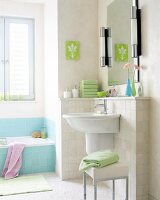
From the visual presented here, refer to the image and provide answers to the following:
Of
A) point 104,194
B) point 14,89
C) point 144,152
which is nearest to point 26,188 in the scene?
point 104,194

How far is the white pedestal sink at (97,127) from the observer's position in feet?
8.93

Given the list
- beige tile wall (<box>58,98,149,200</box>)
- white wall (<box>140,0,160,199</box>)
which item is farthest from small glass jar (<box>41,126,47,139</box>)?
white wall (<box>140,0,160,199</box>)

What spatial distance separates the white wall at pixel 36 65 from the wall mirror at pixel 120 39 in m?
1.49

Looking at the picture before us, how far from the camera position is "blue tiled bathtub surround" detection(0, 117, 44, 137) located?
436 cm

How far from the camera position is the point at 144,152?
2561mm

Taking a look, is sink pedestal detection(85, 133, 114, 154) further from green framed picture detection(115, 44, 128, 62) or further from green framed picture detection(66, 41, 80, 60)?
green framed picture detection(66, 41, 80, 60)

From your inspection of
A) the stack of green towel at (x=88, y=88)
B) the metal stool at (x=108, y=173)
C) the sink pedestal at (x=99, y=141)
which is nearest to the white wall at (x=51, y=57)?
the stack of green towel at (x=88, y=88)

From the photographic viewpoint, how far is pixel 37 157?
3791 mm

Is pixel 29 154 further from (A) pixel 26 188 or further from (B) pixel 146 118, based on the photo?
(B) pixel 146 118

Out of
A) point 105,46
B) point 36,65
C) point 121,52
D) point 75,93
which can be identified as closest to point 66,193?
point 75,93

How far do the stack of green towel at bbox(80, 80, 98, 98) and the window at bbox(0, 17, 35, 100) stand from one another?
1.25m

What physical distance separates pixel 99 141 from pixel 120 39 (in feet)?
3.75

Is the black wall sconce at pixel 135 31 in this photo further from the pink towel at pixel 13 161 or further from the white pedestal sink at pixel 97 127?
the pink towel at pixel 13 161

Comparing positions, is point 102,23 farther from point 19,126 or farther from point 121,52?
point 19,126
